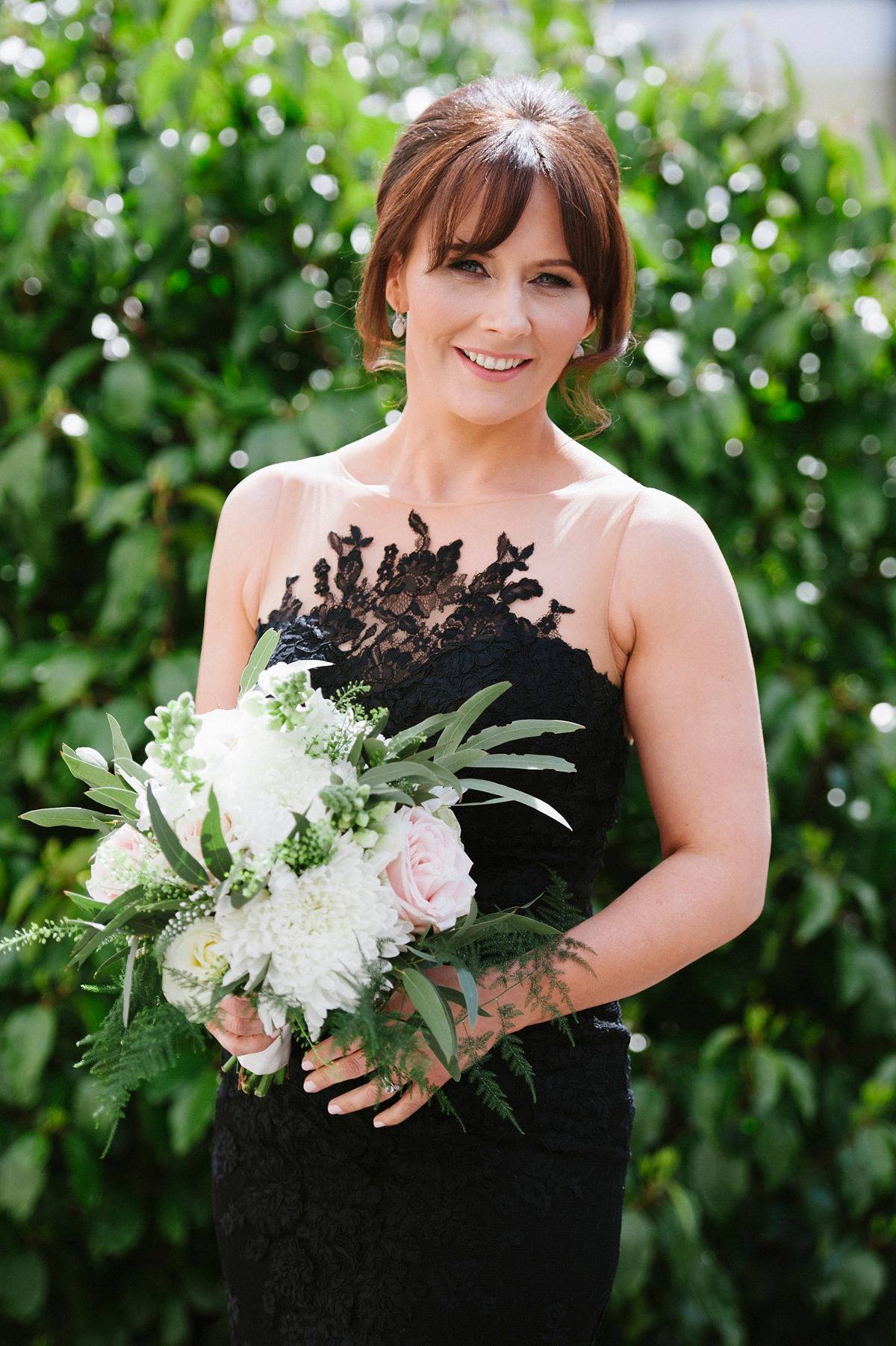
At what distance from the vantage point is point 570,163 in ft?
4.70

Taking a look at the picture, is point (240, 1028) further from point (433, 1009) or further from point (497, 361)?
point (497, 361)

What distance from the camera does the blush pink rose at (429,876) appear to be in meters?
1.14

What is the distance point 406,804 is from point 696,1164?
5.55 feet

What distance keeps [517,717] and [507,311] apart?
1.60ft

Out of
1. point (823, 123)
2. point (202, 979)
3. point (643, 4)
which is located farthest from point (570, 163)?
point (643, 4)

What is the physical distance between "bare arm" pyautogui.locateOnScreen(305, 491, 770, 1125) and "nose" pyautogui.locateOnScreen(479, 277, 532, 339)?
0.28 metres

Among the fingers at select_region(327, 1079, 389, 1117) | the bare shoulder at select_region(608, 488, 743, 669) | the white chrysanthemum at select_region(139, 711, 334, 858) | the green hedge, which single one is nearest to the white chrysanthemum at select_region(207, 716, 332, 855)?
the white chrysanthemum at select_region(139, 711, 334, 858)

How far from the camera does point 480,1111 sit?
4.73 ft

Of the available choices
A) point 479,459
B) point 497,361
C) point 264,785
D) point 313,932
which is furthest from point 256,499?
point 313,932

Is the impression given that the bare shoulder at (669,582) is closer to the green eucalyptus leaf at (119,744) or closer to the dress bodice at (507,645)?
the dress bodice at (507,645)

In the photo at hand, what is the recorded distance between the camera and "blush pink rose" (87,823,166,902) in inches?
45.2

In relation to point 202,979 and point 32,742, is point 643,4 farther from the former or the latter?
point 202,979

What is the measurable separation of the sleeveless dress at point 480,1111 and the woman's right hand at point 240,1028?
245 millimetres

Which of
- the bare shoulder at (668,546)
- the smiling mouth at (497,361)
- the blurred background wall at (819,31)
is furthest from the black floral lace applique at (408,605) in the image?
the blurred background wall at (819,31)
